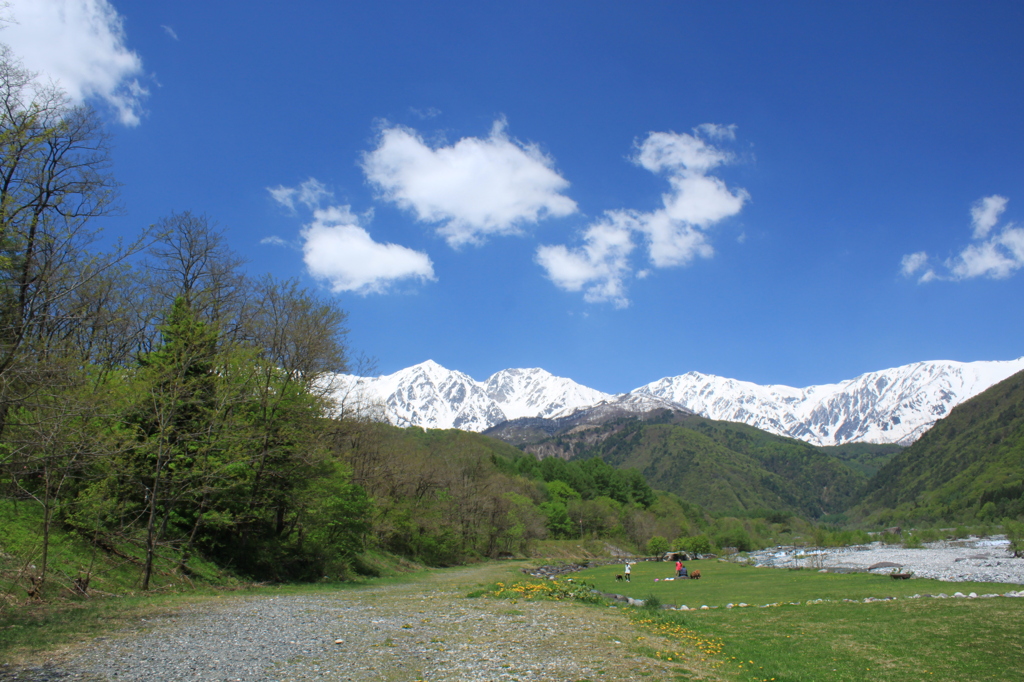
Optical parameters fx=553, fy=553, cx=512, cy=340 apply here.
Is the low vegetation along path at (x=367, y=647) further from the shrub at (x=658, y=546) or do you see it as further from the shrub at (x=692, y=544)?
the shrub at (x=692, y=544)

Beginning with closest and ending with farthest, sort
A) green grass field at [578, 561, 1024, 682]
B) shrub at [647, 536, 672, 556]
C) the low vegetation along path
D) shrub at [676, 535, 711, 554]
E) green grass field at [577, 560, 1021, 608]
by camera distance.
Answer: the low vegetation along path
green grass field at [578, 561, 1024, 682]
green grass field at [577, 560, 1021, 608]
shrub at [647, 536, 672, 556]
shrub at [676, 535, 711, 554]

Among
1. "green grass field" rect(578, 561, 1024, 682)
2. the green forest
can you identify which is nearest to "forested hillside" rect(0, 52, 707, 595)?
the green forest

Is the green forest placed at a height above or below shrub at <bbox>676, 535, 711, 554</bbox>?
above

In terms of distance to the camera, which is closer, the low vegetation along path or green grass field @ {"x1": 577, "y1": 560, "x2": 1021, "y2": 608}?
the low vegetation along path

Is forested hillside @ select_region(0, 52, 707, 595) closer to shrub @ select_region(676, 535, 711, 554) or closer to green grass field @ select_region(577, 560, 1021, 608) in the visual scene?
green grass field @ select_region(577, 560, 1021, 608)

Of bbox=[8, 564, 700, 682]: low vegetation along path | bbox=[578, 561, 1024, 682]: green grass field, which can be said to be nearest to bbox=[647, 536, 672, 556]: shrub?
bbox=[578, 561, 1024, 682]: green grass field

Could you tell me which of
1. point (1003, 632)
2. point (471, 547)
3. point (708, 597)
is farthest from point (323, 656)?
point (471, 547)

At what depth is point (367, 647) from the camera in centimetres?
1267

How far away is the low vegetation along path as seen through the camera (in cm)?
1039

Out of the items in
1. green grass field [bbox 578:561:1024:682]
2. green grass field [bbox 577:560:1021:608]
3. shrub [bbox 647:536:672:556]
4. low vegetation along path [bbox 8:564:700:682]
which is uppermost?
low vegetation along path [bbox 8:564:700:682]

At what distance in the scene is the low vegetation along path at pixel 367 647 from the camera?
34.1ft

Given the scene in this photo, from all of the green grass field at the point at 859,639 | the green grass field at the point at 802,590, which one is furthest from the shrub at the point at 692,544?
the green grass field at the point at 859,639

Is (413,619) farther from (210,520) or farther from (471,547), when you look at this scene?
(471,547)

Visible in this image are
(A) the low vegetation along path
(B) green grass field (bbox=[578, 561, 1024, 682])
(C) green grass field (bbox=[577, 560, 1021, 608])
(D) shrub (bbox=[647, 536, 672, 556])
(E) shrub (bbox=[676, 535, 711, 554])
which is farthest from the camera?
(E) shrub (bbox=[676, 535, 711, 554])
